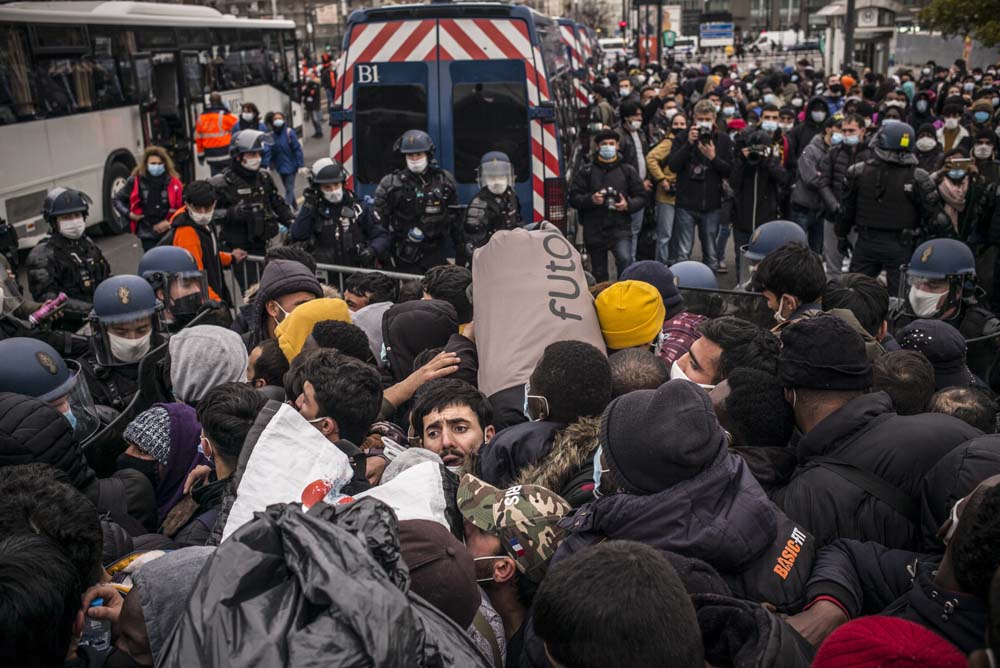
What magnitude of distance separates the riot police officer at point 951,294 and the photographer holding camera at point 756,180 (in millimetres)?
4342

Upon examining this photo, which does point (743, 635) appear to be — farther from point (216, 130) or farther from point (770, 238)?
point (216, 130)

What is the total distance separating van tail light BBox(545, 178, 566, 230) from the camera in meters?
8.69

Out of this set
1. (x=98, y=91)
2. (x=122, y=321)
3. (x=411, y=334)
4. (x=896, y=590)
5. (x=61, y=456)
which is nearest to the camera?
(x=896, y=590)

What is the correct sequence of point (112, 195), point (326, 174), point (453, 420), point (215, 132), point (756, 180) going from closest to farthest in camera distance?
point (453, 420)
point (326, 174)
point (756, 180)
point (112, 195)
point (215, 132)

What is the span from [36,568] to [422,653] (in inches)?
36.2

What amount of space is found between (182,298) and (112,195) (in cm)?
1037

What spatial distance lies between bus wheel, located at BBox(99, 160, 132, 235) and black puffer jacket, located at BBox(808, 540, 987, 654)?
14120 millimetres

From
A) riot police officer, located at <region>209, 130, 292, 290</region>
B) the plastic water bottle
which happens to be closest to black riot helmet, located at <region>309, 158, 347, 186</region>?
riot police officer, located at <region>209, 130, 292, 290</region>

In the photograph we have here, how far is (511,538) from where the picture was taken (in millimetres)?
2752

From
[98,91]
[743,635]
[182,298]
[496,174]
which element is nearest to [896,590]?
[743,635]

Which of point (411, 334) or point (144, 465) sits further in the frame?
point (411, 334)

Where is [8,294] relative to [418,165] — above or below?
below

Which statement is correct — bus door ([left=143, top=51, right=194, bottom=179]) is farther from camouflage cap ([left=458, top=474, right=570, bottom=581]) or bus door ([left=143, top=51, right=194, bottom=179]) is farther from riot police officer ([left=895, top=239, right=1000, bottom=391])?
camouflage cap ([left=458, top=474, right=570, bottom=581])

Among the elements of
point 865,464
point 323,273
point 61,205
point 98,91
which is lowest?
point 323,273
